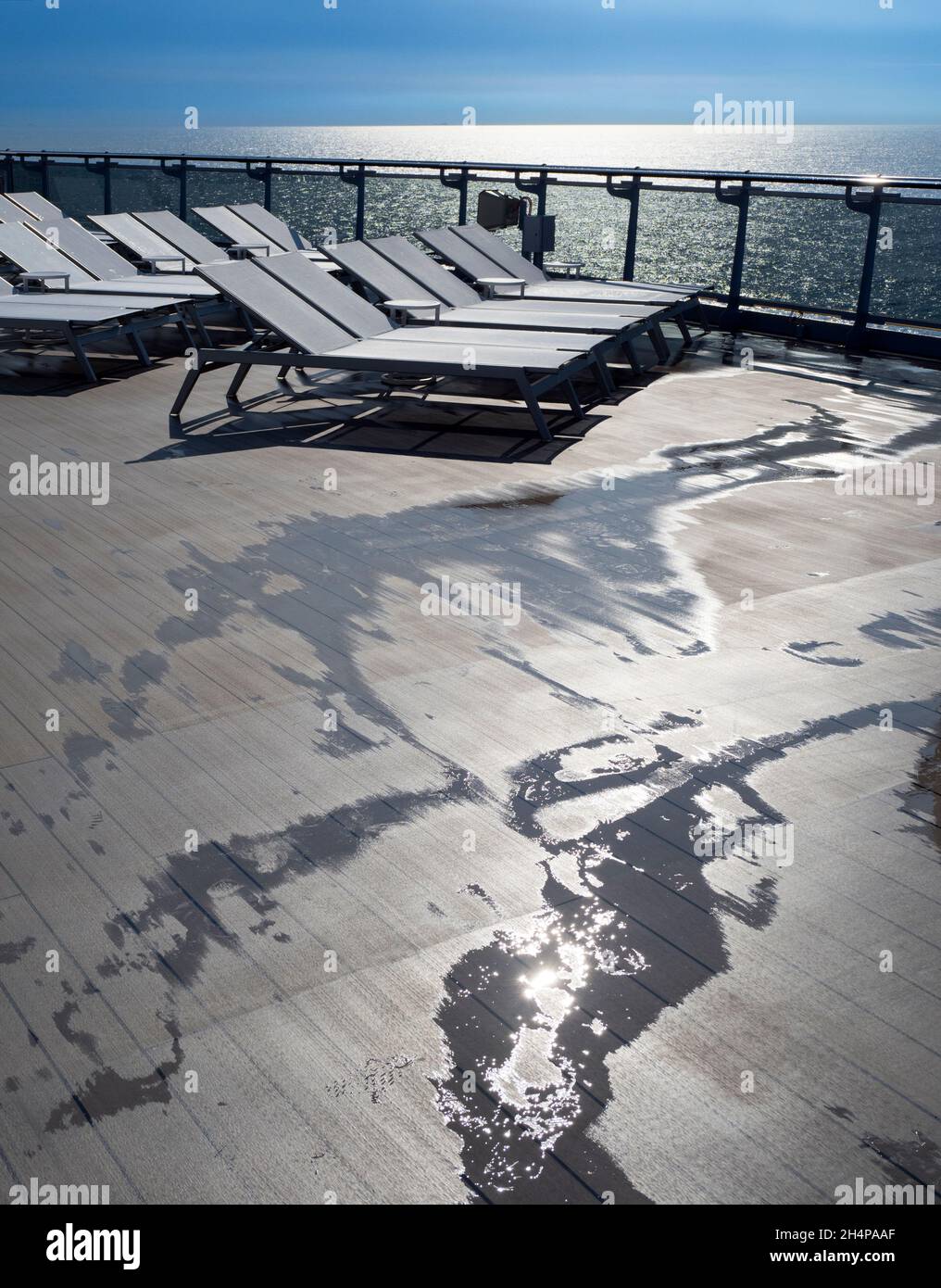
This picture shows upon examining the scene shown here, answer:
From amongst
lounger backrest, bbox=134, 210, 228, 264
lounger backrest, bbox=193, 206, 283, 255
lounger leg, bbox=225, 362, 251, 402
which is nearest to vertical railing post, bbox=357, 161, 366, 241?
lounger backrest, bbox=193, 206, 283, 255

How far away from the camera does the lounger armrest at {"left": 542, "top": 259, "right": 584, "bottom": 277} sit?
10264 millimetres

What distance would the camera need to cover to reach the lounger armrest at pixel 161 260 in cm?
947

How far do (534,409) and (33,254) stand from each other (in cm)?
485

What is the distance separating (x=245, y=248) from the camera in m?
9.72

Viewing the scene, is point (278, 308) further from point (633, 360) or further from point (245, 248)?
point (245, 248)

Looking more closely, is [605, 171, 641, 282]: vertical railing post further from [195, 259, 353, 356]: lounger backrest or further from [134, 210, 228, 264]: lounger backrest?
[195, 259, 353, 356]: lounger backrest

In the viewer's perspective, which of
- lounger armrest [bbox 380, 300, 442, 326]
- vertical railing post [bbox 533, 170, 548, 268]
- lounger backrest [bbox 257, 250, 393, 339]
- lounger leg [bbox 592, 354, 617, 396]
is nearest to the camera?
lounger backrest [bbox 257, 250, 393, 339]

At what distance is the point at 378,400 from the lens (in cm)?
695

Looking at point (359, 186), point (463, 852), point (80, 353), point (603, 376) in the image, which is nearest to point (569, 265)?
point (359, 186)

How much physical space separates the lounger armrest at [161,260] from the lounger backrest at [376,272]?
7.33ft

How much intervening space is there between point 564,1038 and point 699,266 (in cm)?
914

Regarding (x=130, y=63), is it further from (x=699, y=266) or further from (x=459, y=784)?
(x=459, y=784)

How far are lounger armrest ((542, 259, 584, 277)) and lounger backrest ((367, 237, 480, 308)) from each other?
2015 mm
